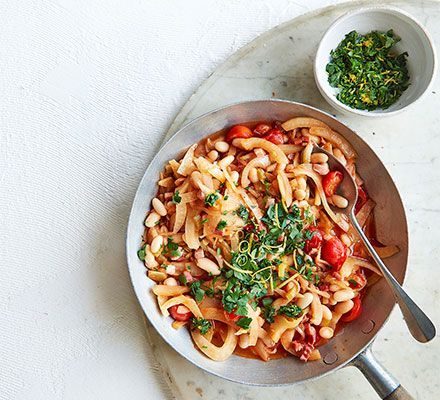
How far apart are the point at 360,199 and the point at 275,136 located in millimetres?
434

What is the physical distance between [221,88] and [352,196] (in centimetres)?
72

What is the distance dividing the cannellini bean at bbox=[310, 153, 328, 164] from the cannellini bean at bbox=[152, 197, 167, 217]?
625 millimetres

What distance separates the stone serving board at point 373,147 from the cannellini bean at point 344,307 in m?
0.22

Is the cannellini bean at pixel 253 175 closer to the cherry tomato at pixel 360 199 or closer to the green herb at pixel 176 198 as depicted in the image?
the green herb at pixel 176 198

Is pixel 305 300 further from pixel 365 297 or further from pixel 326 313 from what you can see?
pixel 365 297

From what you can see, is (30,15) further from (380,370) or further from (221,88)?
(380,370)

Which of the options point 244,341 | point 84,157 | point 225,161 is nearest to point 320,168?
point 225,161

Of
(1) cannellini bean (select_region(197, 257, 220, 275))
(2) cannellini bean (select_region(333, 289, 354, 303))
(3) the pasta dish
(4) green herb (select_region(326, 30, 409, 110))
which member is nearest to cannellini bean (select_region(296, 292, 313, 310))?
(3) the pasta dish

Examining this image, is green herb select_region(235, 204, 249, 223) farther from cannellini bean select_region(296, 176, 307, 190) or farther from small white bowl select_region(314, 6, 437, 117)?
small white bowl select_region(314, 6, 437, 117)

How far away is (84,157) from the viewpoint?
110 inches

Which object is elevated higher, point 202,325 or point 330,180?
point 330,180

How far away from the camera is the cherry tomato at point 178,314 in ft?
8.16

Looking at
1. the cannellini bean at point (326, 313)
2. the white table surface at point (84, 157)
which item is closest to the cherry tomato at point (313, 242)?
the cannellini bean at point (326, 313)

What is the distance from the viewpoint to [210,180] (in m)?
2.44
